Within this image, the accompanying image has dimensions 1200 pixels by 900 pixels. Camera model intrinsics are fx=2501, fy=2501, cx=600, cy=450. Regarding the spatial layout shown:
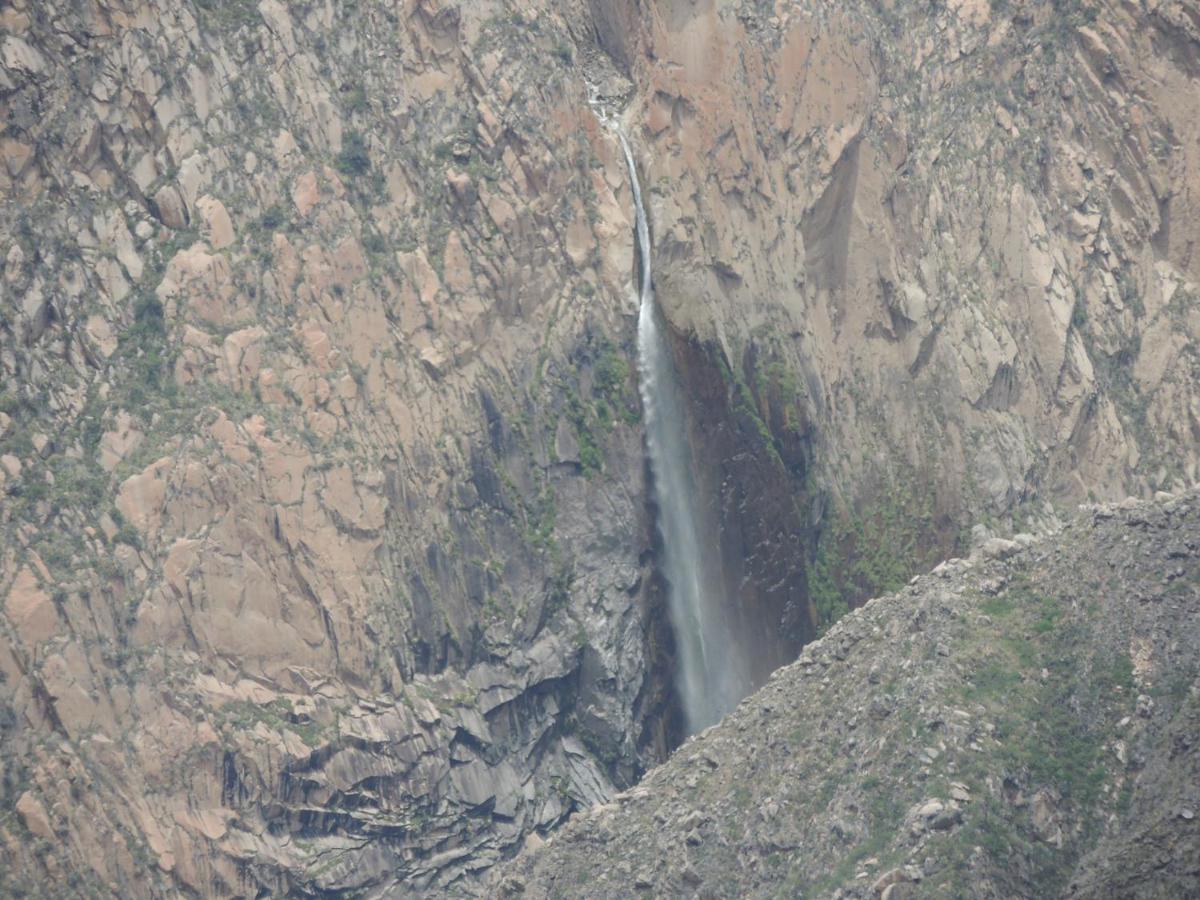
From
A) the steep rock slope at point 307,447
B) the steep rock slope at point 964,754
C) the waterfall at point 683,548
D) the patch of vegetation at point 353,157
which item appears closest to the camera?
the steep rock slope at point 964,754

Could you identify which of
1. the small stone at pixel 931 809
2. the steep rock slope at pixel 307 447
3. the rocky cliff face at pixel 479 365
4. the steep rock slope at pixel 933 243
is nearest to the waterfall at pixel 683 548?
the rocky cliff face at pixel 479 365

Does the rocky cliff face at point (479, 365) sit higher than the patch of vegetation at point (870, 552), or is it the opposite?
the rocky cliff face at point (479, 365)

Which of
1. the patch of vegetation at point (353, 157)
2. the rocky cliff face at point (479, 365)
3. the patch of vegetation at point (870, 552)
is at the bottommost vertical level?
the patch of vegetation at point (870, 552)

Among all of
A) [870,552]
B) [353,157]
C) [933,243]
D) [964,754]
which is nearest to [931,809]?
[964,754]

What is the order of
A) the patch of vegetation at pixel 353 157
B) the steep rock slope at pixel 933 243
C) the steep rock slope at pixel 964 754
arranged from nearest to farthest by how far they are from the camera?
the steep rock slope at pixel 964 754
the patch of vegetation at pixel 353 157
the steep rock slope at pixel 933 243

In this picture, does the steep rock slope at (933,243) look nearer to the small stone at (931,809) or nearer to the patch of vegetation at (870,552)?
the patch of vegetation at (870,552)

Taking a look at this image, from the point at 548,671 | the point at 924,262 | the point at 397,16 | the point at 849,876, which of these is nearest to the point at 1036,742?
the point at 849,876

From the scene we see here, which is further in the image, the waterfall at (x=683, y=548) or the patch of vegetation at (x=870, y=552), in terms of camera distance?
the patch of vegetation at (x=870, y=552)
